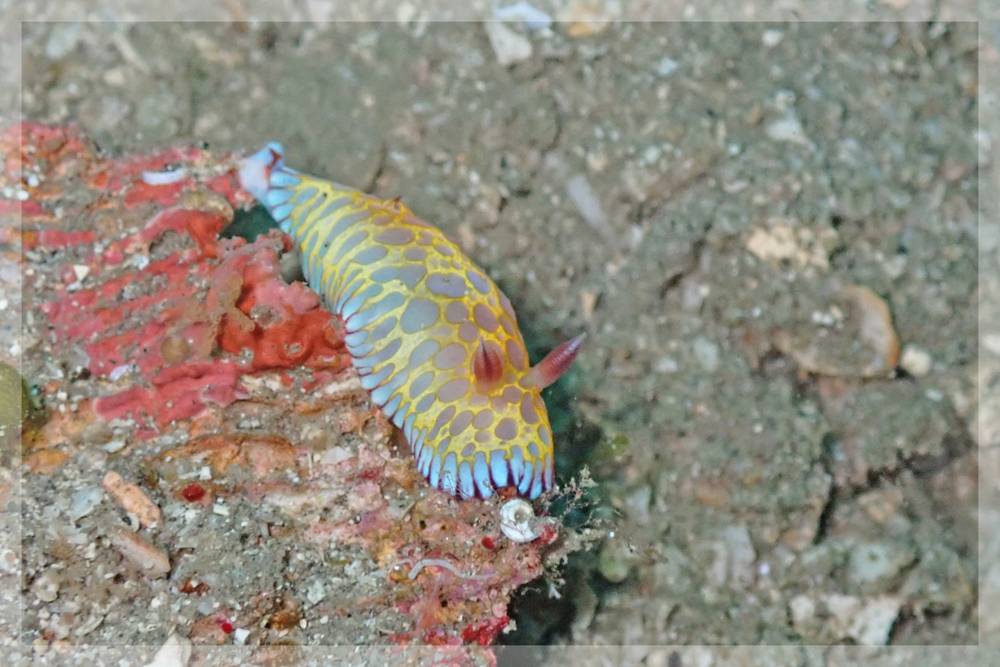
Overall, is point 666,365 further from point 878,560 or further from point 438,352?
point 438,352

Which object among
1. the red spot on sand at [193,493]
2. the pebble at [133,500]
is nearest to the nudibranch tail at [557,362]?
the red spot on sand at [193,493]

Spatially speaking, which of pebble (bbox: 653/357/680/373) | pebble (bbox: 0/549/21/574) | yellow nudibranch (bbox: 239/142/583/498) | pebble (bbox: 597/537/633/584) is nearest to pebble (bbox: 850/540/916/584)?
pebble (bbox: 597/537/633/584)

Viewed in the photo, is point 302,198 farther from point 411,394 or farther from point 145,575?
point 145,575

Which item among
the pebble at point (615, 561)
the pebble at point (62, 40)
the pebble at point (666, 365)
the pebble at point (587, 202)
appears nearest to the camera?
the pebble at point (615, 561)

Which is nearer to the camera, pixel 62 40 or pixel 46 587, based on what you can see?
pixel 46 587

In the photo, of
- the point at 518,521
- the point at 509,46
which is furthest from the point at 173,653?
the point at 509,46

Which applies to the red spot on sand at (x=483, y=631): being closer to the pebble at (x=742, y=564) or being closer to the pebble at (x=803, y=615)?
the pebble at (x=742, y=564)
